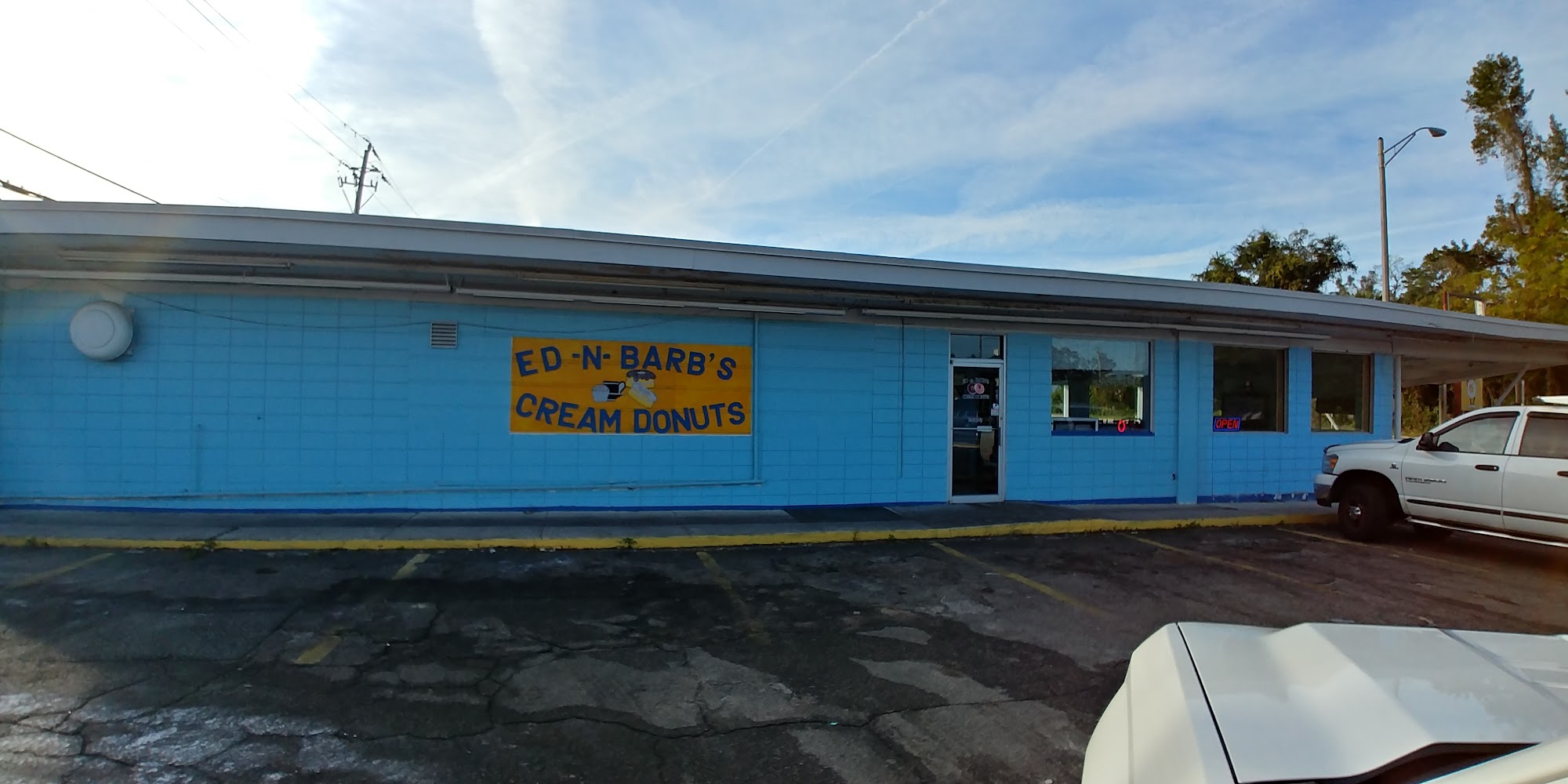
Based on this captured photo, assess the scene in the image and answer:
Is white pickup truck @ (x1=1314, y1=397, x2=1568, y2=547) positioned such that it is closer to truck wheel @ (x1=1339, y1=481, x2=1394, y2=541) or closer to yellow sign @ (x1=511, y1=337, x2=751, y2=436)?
truck wheel @ (x1=1339, y1=481, x2=1394, y2=541)

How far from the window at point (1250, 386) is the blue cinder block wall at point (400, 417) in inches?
169

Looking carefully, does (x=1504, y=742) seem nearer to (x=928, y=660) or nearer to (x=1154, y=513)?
(x=928, y=660)

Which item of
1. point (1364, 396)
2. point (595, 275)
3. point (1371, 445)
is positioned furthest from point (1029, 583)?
point (1364, 396)

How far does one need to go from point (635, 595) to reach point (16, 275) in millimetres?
9277

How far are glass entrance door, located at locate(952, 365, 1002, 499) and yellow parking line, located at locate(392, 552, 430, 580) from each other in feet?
25.3

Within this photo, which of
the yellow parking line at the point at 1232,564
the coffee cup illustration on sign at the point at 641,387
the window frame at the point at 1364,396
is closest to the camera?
the yellow parking line at the point at 1232,564

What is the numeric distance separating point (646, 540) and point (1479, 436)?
32.2 ft

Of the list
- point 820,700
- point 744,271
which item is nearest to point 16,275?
point 744,271

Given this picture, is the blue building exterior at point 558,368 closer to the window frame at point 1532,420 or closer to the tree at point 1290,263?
the window frame at point 1532,420

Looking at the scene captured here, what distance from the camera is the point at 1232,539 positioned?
10.4 m

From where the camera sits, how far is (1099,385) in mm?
13258

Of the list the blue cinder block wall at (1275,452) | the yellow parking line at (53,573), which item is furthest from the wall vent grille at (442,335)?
the blue cinder block wall at (1275,452)

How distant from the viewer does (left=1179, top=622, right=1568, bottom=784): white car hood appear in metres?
1.58

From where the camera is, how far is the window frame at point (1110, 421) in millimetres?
12891
